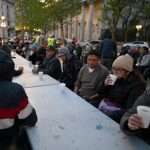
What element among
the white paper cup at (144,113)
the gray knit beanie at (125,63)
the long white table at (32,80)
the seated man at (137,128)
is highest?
the gray knit beanie at (125,63)

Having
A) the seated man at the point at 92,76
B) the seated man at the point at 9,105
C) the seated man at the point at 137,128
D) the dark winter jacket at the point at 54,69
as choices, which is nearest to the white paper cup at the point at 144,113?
the seated man at the point at 137,128

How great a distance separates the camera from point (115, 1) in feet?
77.7

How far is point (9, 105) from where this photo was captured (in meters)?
2.35

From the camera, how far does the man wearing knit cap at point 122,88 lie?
3.20 m

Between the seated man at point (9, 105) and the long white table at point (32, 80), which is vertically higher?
the seated man at point (9, 105)

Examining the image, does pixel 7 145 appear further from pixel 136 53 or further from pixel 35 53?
pixel 136 53

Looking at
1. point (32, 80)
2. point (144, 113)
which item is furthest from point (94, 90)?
point (144, 113)

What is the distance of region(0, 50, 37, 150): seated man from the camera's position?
234 centimetres

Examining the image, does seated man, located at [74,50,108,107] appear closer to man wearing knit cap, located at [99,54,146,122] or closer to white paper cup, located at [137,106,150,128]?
man wearing knit cap, located at [99,54,146,122]

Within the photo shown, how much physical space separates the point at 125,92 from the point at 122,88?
0.07 m

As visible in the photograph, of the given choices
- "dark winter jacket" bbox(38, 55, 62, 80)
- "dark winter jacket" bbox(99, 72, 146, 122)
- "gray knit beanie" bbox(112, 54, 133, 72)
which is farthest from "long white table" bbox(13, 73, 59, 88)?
"gray knit beanie" bbox(112, 54, 133, 72)

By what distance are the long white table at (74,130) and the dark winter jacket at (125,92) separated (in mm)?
409

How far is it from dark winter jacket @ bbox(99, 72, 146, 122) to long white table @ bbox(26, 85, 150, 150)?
41cm

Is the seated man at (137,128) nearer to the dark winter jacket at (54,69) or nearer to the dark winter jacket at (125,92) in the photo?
the dark winter jacket at (125,92)
